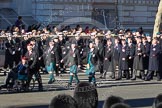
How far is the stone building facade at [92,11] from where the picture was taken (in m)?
41.2

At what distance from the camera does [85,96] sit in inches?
347

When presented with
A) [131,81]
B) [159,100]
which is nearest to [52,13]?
[131,81]

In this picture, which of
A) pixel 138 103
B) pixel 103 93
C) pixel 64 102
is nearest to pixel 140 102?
pixel 138 103

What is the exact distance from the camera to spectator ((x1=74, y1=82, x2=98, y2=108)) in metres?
8.70

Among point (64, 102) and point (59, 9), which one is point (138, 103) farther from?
point (59, 9)

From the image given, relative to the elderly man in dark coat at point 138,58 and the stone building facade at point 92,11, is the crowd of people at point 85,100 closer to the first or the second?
the elderly man in dark coat at point 138,58

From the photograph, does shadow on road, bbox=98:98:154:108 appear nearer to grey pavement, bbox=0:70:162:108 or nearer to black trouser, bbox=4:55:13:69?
grey pavement, bbox=0:70:162:108

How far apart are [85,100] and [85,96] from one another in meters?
0.08

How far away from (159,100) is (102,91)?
10921 mm

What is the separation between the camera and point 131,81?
2306 centimetres

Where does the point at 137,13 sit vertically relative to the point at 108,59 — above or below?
above

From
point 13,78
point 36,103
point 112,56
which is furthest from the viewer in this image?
point 112,56

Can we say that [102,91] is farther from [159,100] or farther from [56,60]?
[159,100]

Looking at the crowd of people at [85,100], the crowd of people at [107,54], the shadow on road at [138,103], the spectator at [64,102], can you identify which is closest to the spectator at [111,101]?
the crowd of people at [85,100]
